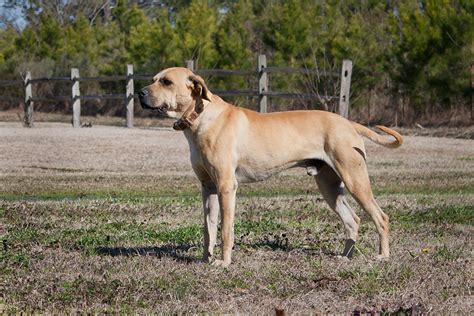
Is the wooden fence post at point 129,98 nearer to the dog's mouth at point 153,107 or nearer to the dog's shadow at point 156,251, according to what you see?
the dog's shadow at point 156,251

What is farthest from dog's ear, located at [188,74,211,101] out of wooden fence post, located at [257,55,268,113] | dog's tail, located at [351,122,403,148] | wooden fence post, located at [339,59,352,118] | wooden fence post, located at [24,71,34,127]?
wooden fence post, located at [24,71,34,127]

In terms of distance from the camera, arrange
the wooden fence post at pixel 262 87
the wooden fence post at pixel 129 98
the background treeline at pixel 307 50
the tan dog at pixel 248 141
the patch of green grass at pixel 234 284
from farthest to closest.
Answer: the background treeline at pixel 307 50
the wooden fence post at pixel 129 98
the wooden fence post at pixel 262 87
the tan dog at pixel 248 141
the patch of green grass at pixel 234 284

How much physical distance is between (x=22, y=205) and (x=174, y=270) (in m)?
4.75

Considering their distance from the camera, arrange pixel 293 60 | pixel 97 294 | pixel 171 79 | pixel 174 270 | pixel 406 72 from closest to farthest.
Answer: pixel 97 294, pixel 174 270, pixel 171 79, pixel 406 72, pixel 293 60

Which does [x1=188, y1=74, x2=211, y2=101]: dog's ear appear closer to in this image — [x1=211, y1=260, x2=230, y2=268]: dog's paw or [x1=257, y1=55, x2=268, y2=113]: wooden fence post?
[x1=211, y1=260, x2=230, y2=268]: dog's paw

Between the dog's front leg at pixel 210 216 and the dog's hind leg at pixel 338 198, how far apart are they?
1.03 meters

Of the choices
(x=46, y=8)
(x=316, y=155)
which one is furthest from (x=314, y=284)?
(x=46, y=8)

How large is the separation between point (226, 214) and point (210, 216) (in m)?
0.40

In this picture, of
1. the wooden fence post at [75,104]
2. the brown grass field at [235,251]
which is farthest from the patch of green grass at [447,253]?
the wooden fence post at [75,104]

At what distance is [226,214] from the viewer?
777 centimetres

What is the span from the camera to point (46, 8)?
6016cm

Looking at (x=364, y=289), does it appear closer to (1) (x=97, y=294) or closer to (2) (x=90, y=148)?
(1) (x=97, y=294)

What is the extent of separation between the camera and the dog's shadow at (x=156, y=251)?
315 inches

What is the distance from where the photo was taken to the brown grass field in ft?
20.1
